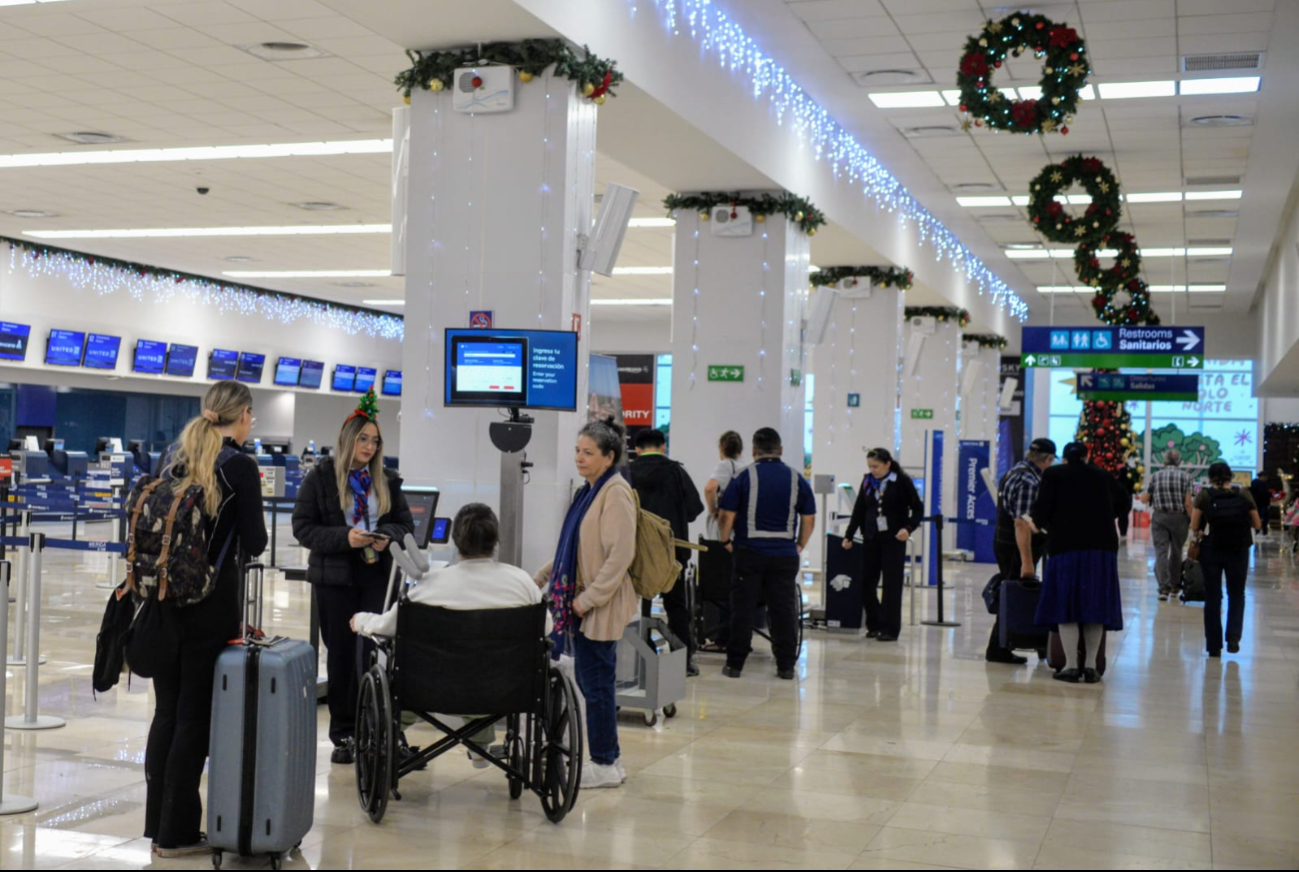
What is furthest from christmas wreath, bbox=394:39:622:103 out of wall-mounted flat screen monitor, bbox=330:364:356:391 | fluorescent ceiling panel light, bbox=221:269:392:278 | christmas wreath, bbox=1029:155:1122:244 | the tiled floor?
wall-mounted flat screen monitor, bbox=330:364:356:391

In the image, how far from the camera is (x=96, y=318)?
1967cm

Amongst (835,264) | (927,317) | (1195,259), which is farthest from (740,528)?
(1195,259)

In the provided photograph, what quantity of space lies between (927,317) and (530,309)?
12.6 meters

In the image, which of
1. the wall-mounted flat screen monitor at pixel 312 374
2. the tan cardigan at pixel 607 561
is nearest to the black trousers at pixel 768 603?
the tan cardigan at pixel 607 561

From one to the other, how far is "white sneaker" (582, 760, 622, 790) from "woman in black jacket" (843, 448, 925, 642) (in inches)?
192

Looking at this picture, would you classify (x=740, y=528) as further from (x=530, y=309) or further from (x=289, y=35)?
(x=289, y=35)

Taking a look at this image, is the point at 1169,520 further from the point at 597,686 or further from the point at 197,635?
the point at 197,635

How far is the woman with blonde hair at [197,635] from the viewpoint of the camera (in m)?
4.05

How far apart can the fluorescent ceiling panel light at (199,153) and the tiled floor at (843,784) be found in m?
5.30

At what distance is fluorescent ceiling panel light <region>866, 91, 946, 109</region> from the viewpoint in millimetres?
11134

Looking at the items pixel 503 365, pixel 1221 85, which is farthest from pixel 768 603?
pixel 1221 85

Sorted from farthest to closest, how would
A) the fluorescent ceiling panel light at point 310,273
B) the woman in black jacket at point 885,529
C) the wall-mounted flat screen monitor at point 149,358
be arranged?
1. the fluorescent ceiling panel light at point 310,273
2. the wall-mounted flat screen monitor at point 149,358
3. the woman in black jacket at point 885,529

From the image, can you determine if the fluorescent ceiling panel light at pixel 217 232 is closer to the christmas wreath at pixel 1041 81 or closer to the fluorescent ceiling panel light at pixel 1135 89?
the fluorescent ceiling panel light at pixel 1135 89

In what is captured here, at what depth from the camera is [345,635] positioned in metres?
5.23
